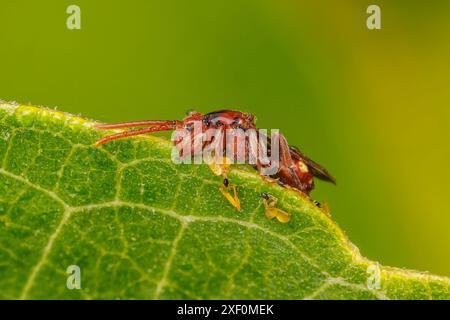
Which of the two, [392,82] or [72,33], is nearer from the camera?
[72,33]

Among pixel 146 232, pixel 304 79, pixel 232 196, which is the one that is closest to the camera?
pixel 146 232

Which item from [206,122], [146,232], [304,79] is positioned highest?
[304,79]

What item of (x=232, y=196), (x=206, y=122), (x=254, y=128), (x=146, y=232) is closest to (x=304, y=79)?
(x=254, y=128)

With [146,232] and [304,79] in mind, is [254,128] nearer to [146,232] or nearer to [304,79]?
[146,232]

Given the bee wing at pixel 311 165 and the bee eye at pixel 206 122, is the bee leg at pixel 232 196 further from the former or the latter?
the bee wing at pixel 311 165

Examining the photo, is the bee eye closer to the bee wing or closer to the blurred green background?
the bee wing

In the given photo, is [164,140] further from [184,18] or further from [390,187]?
[390,187]

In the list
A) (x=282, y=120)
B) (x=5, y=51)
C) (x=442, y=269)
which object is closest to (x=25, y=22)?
(x=5, y=51)
